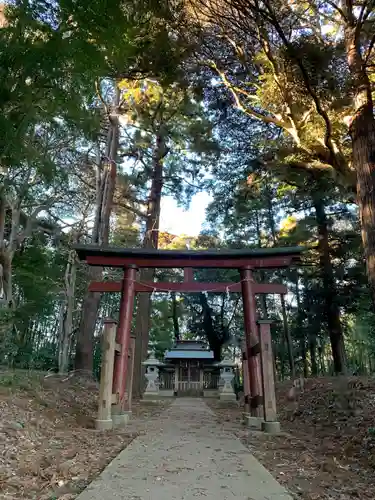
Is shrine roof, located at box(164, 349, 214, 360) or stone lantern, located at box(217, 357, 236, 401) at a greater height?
shrine roof, located at box(164, 349, 214, 360)

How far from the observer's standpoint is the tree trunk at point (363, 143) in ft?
14.1

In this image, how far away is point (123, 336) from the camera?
6051 mm

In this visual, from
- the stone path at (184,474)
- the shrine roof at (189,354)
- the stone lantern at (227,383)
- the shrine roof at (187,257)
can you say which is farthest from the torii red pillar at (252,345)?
the shrine roof at (189,354)

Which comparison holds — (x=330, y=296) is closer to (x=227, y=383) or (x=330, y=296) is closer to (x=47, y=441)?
(x=227, y=383)

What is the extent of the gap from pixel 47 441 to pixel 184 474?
1758 millimetres

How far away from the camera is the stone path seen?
8.26 ft

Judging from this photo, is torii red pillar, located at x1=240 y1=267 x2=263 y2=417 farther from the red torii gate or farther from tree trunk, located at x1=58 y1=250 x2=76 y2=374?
tree trunk, located at x1=58 y1=250 x2=76 y2=374

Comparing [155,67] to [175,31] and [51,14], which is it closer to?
[175,31]

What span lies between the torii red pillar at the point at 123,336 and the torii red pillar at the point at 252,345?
1.82 m

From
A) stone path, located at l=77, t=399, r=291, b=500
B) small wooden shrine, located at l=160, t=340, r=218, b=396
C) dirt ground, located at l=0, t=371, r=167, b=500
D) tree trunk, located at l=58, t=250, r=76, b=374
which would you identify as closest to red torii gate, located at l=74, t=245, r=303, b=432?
dirt ground, located at l=0, t=371, r=167, b=500

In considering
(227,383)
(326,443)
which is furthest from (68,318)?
(326,443)

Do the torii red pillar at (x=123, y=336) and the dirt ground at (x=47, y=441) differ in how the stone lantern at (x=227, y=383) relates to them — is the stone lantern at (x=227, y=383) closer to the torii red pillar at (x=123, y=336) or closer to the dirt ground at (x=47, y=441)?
the dirt ground at (x=47, y=441)

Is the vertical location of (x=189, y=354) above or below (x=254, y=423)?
above

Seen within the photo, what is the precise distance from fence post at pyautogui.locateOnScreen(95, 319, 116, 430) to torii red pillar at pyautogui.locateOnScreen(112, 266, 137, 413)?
38 cm
